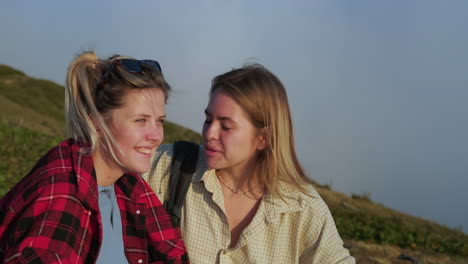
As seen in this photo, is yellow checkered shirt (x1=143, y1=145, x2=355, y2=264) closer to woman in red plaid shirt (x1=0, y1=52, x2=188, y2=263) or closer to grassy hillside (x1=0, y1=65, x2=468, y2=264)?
woman in red plaid shirt (x1=0, y1=52, x2=188, y2=263)

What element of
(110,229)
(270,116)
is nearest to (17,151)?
(110,229)

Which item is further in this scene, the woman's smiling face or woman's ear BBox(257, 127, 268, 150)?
woman's ear BBox(257, 127, 268, 150)

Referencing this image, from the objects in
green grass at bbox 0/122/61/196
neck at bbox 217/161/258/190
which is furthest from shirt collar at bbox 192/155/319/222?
green grass at bbox 0/122/61/196

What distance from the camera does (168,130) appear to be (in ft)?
88.8

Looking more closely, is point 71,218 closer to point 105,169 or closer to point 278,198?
point 105,169

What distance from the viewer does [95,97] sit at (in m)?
3.21

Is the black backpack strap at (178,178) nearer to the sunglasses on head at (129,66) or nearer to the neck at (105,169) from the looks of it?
the neck at (105,169)

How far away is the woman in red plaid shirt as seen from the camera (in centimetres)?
275

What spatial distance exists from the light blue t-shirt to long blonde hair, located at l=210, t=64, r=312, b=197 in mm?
1054

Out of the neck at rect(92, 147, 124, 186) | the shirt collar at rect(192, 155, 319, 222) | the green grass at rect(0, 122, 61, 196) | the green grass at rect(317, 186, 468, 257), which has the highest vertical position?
the neck at rect(92, 147, 124, 186)

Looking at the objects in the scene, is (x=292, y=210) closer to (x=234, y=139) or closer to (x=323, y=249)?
(x=323, y=249)

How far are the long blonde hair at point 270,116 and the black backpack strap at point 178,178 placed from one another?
0.48 meters

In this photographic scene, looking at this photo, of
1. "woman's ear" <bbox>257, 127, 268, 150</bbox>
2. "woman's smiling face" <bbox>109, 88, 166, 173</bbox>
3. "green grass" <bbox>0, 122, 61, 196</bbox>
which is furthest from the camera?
"green grass" <bbox>0, 122, 61, 196</bbox>

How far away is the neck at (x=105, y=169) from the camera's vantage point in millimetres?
3255
